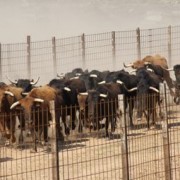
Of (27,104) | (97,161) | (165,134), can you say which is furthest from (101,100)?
(165,134)

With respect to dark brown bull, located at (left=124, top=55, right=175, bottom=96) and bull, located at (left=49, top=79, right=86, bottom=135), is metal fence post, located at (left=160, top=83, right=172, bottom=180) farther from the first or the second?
dark brown bull, located at (left=124, top=55, right=175, bottom=96)

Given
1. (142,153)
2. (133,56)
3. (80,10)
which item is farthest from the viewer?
(80,10)

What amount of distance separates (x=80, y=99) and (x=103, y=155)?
3.74 meters

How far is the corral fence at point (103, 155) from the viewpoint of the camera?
9367 millimetres

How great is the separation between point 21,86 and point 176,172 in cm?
752

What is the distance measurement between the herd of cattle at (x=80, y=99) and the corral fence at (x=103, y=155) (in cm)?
30

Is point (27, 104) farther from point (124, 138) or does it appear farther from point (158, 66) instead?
point (158, 66)

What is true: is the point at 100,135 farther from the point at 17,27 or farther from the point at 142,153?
the point at 17,27

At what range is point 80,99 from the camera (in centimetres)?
1645

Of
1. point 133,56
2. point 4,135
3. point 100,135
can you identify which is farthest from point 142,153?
point 133,56

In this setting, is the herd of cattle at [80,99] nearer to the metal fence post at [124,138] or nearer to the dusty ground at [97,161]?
the dusty ground at [97,161]

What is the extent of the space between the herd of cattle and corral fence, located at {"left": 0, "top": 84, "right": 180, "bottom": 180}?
30 cm

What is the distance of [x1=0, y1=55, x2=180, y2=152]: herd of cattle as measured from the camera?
47.2 feet

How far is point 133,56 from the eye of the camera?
35875mm
